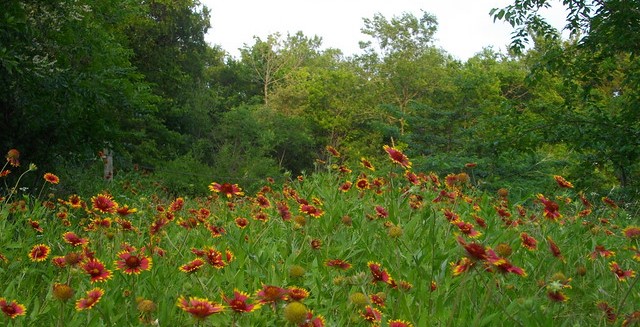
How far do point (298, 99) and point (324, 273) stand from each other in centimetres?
2831

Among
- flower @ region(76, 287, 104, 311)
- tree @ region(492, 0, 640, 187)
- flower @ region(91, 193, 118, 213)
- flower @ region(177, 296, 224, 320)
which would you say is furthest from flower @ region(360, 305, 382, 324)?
tree @ region(492, 0, 640, 187)

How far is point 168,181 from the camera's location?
15.7 metres

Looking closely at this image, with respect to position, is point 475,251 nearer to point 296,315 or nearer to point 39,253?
point 296,315

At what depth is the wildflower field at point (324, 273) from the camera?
5.22 ft

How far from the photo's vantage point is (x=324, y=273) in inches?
99.2

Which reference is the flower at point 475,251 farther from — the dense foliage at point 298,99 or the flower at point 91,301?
the dense foliage at point 298,99

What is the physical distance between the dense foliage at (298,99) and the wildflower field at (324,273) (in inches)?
42.9

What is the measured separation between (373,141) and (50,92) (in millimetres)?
20136

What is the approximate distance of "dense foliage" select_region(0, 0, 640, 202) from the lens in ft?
23.5

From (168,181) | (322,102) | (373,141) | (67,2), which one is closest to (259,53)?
(322,102)

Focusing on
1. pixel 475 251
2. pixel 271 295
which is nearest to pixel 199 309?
pixel 271 295

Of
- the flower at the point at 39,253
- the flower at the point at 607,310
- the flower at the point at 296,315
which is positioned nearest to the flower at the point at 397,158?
the flower at the point at 607,310

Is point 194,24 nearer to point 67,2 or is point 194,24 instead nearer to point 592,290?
point 67,2

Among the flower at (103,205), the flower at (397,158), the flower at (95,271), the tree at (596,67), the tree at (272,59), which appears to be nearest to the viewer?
the flower at (95,271)
